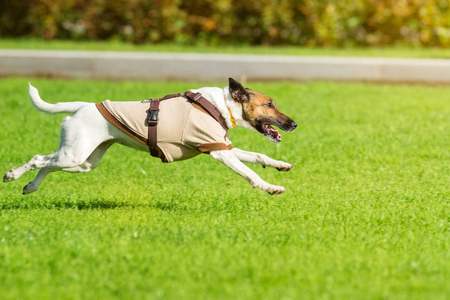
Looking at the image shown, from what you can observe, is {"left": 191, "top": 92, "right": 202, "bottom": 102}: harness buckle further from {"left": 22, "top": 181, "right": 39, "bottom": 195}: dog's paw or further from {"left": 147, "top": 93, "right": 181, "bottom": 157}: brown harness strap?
{"left": 22, "top": 181, "right": 39, "bottom": 195}: dog's paw

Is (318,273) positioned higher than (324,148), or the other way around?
(318,273)

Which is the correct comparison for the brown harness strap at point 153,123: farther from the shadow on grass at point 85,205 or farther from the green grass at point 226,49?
the green grass at point 226,49

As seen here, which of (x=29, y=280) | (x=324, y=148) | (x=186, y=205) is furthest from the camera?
(x=324, y=148)

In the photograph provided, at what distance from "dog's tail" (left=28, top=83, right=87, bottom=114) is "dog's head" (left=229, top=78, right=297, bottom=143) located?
131 centimetres

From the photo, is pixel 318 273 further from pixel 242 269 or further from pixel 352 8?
pixel 352 8

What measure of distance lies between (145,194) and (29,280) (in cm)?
272

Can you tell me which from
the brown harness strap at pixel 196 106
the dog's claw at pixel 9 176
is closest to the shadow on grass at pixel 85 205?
the dog's claw at pixel 9 176

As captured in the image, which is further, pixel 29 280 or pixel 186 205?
pixel 186 205

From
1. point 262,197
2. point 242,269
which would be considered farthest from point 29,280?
point 262,197

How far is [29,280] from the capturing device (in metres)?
4.96

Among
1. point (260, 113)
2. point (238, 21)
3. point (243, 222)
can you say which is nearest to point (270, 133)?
point (260, 113)

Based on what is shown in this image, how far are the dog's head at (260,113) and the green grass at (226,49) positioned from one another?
11126mm

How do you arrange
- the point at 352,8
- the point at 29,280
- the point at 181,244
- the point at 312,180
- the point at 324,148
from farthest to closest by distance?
the point at 352,8 → the point at 324,148 → the point at 312,180 → the point at 181,244 → the point at 29,280

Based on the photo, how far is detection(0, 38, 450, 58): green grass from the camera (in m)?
17.8
